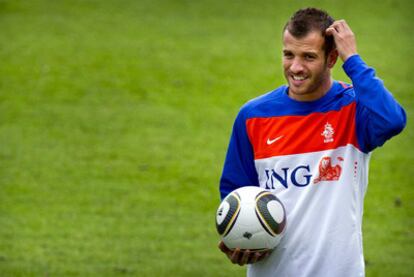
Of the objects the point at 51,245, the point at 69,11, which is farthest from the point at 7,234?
the point at 69,11

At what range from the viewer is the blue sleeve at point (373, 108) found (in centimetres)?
510

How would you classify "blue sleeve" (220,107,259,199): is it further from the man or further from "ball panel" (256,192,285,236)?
"ball panel" (256,192,285,236)

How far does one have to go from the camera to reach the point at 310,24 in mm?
5379

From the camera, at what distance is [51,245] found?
10531mm

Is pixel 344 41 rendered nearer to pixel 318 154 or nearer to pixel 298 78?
pixel 298 78

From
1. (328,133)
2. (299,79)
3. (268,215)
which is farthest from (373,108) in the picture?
(268,215)

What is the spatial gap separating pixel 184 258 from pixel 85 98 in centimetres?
573

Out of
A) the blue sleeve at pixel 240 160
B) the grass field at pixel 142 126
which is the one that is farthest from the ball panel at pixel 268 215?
the grass field at pixel 142 126

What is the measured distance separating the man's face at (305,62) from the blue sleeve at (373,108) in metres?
0.17

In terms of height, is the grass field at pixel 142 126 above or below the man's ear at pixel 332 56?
below

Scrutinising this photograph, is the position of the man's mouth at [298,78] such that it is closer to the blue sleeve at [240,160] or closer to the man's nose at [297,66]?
the man's nose at [297,66]

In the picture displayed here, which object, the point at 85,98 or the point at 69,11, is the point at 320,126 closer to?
the point at 85,98

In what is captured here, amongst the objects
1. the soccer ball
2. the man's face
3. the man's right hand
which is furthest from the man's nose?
the man's right hand

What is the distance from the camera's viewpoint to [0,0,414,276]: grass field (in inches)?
415
